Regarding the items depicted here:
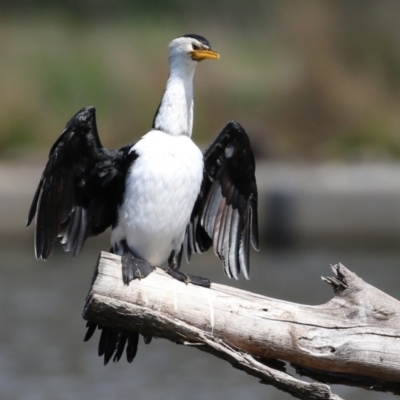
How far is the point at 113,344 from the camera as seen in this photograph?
16.3 feet

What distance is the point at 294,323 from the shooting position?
4.38 m

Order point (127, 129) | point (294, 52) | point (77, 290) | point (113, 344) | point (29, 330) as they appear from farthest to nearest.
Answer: point (294, 52)
point (127, 129)
point (77, 290)
point (29, 330)
point (113, 344)

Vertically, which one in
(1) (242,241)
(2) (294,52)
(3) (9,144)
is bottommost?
(1) (242,241)

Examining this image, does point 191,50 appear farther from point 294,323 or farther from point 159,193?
point 294,323

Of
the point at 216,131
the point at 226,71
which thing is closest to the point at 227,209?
the point at 216,131

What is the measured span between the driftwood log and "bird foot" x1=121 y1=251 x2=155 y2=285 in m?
0.03

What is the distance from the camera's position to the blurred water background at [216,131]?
891 centimetres

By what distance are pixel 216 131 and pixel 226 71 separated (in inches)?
58.2

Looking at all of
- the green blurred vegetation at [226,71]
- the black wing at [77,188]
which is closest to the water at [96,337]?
the green blurred vegetation at [226,71]

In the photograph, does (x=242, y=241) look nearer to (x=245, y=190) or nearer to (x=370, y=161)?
(x=245, y=190)

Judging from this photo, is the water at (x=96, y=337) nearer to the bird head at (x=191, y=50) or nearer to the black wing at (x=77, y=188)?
the black wing at (x=77, y=188)

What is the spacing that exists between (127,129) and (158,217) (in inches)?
371

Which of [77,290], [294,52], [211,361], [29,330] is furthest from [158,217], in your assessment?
[294,52]

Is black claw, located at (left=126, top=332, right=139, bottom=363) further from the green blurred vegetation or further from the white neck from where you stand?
the green blurred vegetation
